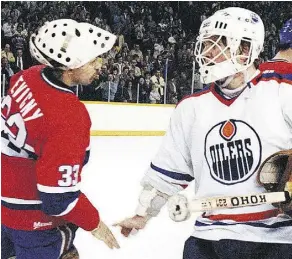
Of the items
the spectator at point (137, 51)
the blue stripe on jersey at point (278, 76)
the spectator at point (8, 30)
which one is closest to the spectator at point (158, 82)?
the spectator at point (137, 51)

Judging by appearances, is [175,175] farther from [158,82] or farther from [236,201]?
[158,82]

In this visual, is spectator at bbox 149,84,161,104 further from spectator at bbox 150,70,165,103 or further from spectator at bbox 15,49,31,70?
spectator at bbox 15,49,31,70

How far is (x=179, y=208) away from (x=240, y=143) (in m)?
0.17

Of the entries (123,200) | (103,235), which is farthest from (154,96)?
(103,235)

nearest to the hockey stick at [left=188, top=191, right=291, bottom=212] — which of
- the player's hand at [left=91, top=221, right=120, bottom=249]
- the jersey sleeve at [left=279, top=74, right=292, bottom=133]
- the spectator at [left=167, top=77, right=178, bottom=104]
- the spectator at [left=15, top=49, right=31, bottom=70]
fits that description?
the jersey sleeve at [left=279, top=74, right=292, bottom=133]

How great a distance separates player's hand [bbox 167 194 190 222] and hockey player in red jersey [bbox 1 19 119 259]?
0.19 metres

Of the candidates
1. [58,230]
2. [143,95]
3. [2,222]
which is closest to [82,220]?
[58,230]

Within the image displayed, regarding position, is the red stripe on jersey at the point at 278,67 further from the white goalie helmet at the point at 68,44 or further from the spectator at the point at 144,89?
the spectator at the point at 144,89

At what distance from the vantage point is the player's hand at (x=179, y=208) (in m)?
1.12

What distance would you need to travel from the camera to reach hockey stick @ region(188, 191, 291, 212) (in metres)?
1.07

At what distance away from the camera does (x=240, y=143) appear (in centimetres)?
112

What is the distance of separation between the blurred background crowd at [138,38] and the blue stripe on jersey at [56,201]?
23.8 inches

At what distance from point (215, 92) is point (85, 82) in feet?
0.87

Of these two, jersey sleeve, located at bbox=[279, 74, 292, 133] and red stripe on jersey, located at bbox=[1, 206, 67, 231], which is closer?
jersey sleeve, located at bbox=[279, 74, 292, 133]
